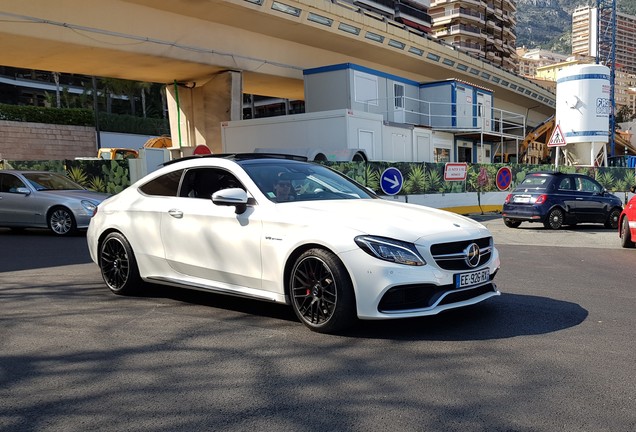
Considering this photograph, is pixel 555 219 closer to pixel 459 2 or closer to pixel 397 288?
pixel 397 288

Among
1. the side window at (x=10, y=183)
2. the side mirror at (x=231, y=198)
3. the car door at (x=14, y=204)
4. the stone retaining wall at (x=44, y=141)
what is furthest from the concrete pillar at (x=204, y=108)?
the side mirror at (x=231, y=198)

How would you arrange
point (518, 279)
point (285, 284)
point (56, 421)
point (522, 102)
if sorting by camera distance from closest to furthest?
point (56, 421), point (285, 284), point (518, 279), point (522, 102)

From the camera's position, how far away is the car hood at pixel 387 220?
443 centimetres

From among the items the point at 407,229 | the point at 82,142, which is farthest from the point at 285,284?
the point at 82,142

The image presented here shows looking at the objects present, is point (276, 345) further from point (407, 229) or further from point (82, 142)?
point (82, 142)

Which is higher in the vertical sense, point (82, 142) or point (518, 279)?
point (82, 142)

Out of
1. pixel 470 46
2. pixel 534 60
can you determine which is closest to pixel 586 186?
pixel 470 46

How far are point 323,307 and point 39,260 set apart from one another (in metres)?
6.22

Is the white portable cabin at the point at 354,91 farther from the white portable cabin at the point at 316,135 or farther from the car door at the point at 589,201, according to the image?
the car door at the point at 589,201

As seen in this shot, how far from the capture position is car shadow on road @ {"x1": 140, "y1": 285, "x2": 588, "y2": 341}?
4.64 meters

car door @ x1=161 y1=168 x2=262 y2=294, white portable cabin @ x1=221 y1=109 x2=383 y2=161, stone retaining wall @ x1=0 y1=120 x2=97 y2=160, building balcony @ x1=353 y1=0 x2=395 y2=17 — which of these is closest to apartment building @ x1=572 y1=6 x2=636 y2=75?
building balcony @ x1=353 y1=0 x2=395 y2=17

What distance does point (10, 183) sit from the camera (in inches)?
508

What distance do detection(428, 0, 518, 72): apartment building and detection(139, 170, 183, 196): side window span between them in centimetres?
9190

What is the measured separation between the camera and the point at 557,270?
8008 mm
